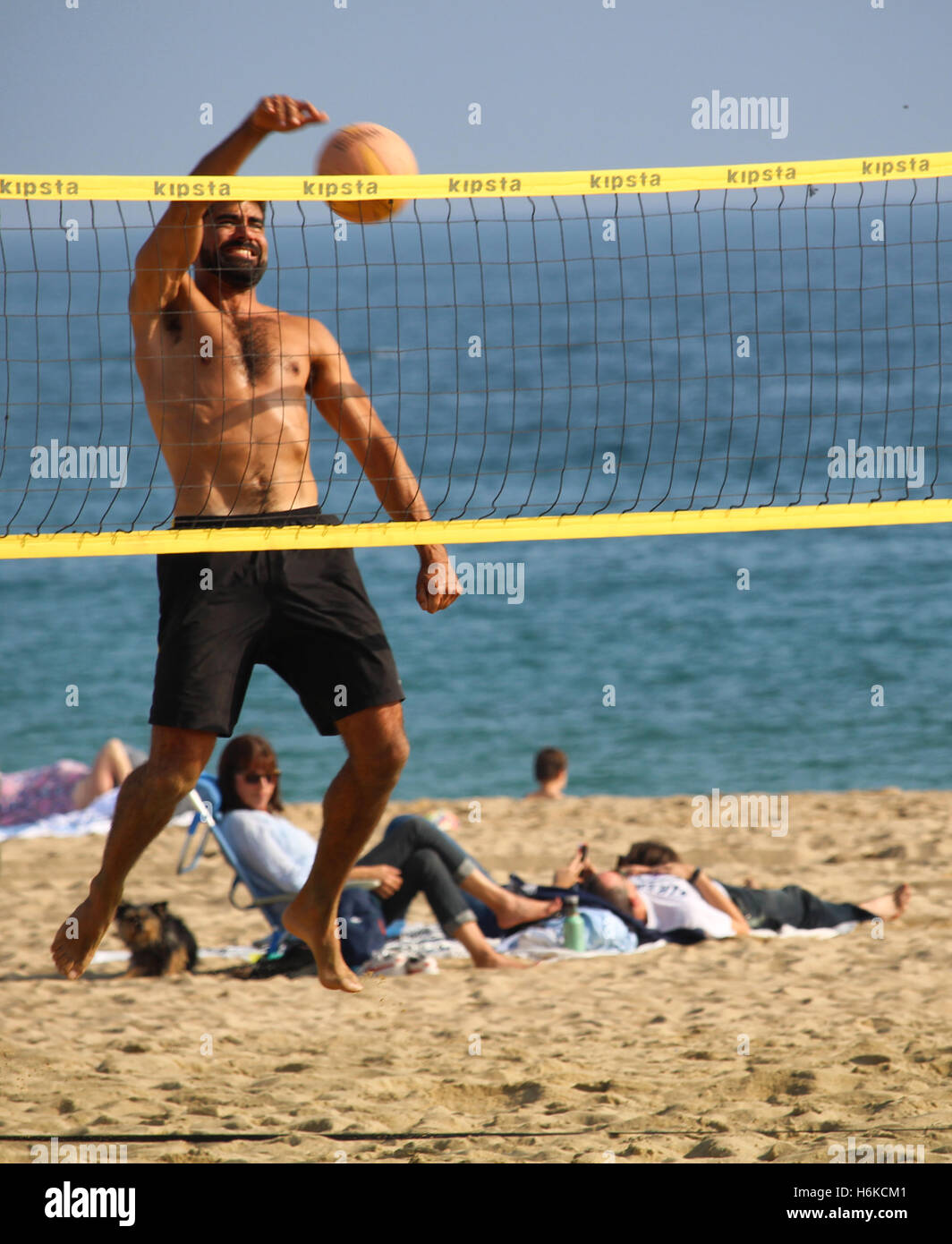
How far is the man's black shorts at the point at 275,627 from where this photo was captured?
420 centimetres

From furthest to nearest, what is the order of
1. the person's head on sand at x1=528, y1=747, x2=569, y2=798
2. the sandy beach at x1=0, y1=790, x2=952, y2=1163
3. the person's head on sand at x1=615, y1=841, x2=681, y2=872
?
the person's head on sand at x1=528, y1=747, x2=569, y2=798, the person's head on sand at x1=615, y1=841, x2=681, y2=872, the sandy beach at x1=0, y1=790, x2=952, y2=1163

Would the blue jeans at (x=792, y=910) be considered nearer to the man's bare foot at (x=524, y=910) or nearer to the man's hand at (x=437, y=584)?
the man's bare foot at (x=524, y=910)

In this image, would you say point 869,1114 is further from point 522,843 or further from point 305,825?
point 305,825

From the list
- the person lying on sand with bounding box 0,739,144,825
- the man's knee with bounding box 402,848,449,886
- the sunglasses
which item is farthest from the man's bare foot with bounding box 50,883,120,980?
the person lying on sand with bounding box 0,739,144,825

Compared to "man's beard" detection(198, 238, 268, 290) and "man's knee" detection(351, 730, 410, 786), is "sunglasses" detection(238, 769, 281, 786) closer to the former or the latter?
"man's knee" detection(351, 730, 410, 786)

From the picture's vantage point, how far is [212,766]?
1248 centimetres

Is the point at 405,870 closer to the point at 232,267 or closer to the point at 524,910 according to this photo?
the point at 524,910

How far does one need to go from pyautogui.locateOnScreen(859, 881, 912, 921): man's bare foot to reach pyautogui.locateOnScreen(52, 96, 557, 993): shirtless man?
4.05 metres

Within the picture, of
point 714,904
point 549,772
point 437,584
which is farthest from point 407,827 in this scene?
point 549,772


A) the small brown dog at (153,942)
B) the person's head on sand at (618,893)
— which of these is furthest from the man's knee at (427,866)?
the small brown dog at (153,942)

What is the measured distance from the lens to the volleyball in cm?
464

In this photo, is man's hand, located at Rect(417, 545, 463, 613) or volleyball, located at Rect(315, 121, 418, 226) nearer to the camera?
man's hand, located at Rect(417, 545, 463, 613)

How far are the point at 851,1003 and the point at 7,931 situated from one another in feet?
14.4
